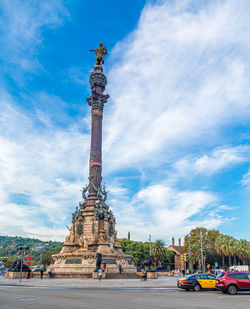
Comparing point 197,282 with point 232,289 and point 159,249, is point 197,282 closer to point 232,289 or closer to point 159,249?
point 232,289

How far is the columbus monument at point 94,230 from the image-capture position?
40219 mm

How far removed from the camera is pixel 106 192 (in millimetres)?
51031

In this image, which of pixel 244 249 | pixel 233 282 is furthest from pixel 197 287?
pixel 244 249

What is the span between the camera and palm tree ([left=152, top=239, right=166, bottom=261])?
80.0 meters

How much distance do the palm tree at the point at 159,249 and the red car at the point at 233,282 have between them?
62911 millimetres

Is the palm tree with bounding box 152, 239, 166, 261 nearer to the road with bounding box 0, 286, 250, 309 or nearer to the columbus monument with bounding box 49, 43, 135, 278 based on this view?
the columbus monument with bounding box 49, 43, 135, 278

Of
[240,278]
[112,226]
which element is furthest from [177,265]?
[240,278]

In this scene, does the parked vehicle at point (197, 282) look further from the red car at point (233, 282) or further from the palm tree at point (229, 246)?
the palm tree at point (229, 246)

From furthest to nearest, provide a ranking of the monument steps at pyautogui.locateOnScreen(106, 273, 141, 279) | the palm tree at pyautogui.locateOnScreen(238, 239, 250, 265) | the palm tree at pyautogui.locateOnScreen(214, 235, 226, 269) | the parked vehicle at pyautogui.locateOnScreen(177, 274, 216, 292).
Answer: the palm tree at pyautogui.locateOnScreen(238, 239, 250, 265)
the palm tree at pyautogui.locateOnScreen(214, 235, 226, 269)
the monument steps at pyautogui.locateOnScreen(106, 273, 141, 279)
the parked vehicle at pyautogui.locateOnScreen(177, 274, 216, 292)

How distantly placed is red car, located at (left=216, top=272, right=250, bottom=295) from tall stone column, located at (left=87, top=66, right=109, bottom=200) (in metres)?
32.3

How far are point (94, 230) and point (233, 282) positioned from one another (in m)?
29.0

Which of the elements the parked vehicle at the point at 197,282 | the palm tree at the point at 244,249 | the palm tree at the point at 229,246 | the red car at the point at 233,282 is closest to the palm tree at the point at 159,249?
the palm tree at the point at 229,246

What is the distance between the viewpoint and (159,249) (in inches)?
3172

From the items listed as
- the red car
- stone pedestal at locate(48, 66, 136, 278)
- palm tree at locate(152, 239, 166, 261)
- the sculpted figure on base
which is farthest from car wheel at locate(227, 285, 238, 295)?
palm tree at locate(152, 239, 166, 261)
